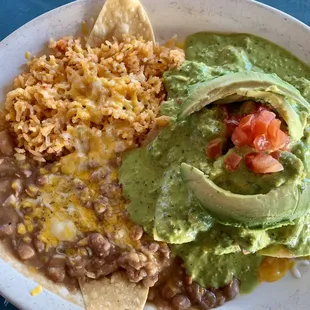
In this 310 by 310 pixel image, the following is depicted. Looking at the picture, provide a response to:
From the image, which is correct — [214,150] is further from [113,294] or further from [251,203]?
[113,294]

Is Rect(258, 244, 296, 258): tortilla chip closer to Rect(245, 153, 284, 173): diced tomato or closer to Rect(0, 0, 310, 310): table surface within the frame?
Rect(245, 153, 284, 173): diced tomato

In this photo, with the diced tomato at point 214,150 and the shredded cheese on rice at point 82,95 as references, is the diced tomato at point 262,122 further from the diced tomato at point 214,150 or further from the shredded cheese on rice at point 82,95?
the shredded cheese on rice at point 82,95

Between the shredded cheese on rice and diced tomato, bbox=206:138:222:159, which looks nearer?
diced tomato, bbox=206:138:222:159

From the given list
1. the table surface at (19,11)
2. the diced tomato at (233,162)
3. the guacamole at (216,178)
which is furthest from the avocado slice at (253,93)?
the table surface at (19,11)

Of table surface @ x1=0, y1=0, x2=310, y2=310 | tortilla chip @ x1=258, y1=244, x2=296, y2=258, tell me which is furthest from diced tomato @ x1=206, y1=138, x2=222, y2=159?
table surface @ x1=0, y1=0, x2=310, y2=310

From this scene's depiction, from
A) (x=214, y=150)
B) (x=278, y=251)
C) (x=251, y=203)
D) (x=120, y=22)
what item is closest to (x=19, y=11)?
(x=120, y=22)

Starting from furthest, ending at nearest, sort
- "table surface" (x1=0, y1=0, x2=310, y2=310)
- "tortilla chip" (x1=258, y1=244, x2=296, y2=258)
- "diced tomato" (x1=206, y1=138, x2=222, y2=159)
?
"table surface" (x1=0, y1=0, x2=310, y2=310) → "tortilla chip" (x1=258, y1=244, x2=296, y2=258) → "diced tomato" (x1=206, y1=138, x2=222, y2=159)

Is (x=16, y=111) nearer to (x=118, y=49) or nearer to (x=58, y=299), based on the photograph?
(x=118, y=49)
